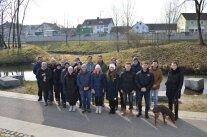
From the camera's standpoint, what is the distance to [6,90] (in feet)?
50.7

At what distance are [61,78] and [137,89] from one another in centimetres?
286

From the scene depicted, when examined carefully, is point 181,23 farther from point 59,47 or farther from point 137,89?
point 137,89

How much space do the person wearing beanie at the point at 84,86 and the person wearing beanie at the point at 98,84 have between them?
172 millimetres

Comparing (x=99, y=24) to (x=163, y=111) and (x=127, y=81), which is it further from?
(x=163, y=111)

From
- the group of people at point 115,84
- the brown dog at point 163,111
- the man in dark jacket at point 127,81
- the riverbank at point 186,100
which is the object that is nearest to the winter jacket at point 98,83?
the group of people at point 115,84

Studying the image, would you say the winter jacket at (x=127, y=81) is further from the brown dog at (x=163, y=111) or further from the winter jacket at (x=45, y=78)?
the winter jacket at (x=45, y=78)

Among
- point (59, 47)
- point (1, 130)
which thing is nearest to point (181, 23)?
point (59, 47)

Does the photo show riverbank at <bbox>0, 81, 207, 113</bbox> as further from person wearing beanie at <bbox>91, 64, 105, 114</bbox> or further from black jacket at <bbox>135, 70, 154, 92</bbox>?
person wearing beanie at <bbox>91, 64, 105, 114</bbox>

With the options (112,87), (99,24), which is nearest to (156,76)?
(112,87)

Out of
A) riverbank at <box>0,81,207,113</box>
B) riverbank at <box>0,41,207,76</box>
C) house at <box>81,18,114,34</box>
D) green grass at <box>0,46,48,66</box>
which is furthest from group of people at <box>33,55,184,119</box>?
house at <box>81,18,114,34</box>

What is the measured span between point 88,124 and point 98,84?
1569 mm

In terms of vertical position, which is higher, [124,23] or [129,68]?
[124,23]

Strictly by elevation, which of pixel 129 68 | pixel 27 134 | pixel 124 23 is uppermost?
pixel 124 23

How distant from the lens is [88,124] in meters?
9.55
